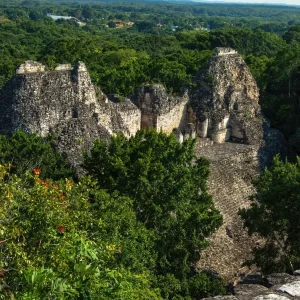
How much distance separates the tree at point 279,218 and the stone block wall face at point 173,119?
10.5 m

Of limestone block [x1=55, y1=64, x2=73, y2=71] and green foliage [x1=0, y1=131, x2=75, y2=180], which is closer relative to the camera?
green foliage [x1=0, y1=131, x2=75, y2=180]

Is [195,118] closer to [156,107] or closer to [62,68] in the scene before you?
[156,107]

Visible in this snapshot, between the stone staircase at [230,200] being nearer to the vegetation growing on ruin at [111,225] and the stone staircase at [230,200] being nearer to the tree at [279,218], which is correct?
the vegetation growing on ruin at [111,225]

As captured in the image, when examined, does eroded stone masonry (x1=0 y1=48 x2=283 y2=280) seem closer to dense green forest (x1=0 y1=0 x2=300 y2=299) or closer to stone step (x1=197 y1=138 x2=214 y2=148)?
stone step (x1=197 y1=138 x2=214 y2=148)

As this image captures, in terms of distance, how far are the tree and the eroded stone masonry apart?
9.47ft

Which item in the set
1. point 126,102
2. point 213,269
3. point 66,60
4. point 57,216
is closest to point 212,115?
point 126,102

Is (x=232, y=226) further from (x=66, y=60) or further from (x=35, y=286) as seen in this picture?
(x=66, y=60)

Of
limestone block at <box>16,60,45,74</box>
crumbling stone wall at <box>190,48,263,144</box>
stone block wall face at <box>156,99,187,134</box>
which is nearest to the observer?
limestone block at <box>16,60,45,74</box>

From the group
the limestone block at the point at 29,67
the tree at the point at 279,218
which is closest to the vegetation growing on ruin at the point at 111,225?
the tree at the point at 279,218

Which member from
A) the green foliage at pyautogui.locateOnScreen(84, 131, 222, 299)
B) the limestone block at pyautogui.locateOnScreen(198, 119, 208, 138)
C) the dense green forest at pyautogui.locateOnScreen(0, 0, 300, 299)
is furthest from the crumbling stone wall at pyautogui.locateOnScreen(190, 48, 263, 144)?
the green foliage at pyautogui.locateOnScreen(84, 131, 222, 299)

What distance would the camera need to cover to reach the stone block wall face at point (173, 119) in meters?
28.6

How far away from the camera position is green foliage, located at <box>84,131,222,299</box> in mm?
16953

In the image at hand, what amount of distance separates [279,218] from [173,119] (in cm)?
1295

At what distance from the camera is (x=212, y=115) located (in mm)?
29625
